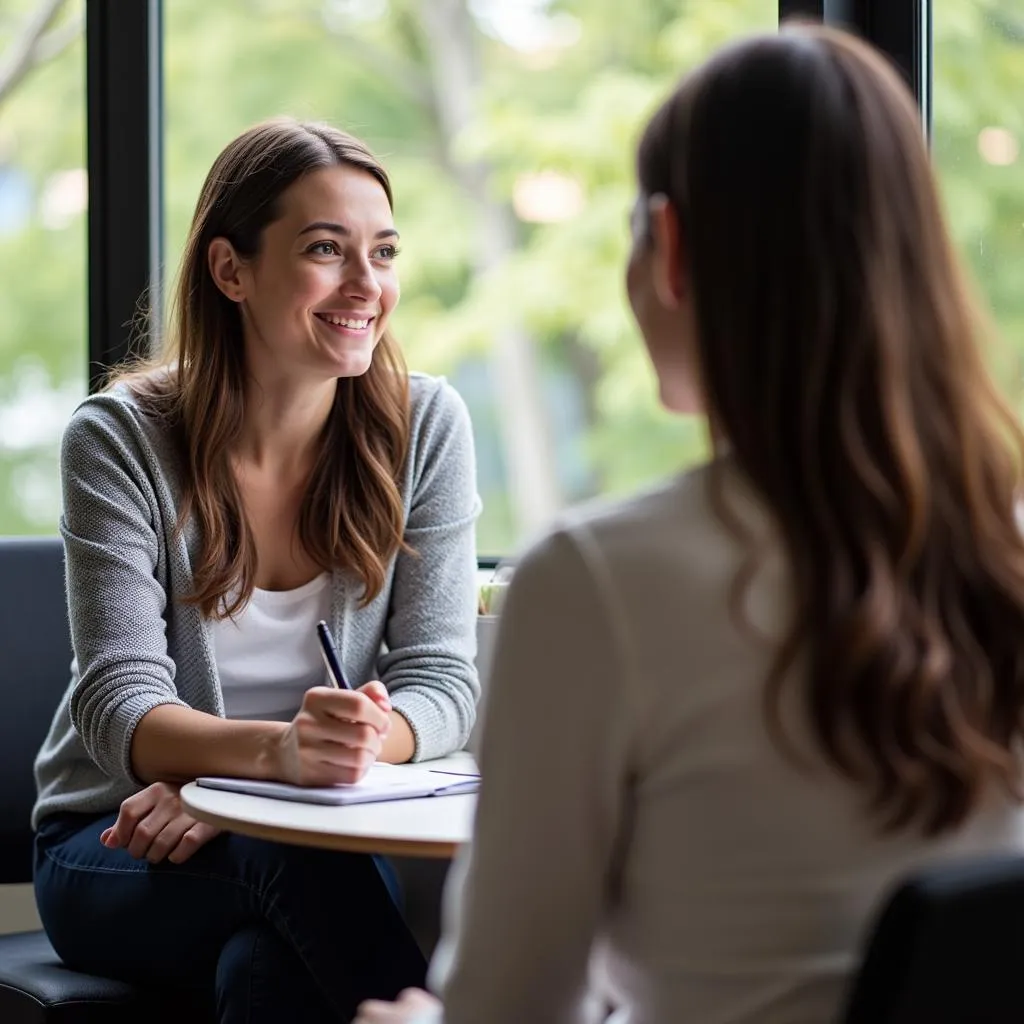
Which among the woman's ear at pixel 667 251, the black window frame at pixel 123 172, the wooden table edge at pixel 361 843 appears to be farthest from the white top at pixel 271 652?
the woman's ear at pixel 667 251

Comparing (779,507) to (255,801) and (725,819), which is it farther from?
(255,801)

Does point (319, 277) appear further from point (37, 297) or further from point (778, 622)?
point (37, 297)

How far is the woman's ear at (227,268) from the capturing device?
2098mm

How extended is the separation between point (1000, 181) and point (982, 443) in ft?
4.82

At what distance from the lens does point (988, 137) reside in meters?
2.28

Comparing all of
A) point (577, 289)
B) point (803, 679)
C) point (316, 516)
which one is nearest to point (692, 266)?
point (803, 679)

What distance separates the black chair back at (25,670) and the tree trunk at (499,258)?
4.49 meters

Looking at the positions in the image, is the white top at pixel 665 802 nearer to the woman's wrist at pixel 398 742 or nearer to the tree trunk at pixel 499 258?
the woman's wrist at pixel 398 742

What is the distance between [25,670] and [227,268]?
0.68 m

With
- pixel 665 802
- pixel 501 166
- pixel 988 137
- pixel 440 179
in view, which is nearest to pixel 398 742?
pixel 665 802

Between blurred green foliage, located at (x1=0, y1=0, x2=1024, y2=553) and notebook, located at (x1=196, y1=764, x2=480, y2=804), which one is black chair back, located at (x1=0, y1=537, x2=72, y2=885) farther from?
blurred green foliage, located at (x1=0, y1=0, x2=1024, y2=553)

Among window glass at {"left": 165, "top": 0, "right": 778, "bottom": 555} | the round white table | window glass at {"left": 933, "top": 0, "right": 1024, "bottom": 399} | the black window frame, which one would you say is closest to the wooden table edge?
the round white table

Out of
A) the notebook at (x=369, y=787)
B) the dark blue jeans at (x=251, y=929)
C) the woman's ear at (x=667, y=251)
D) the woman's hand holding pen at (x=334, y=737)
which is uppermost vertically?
the woman's ear at (x=667, y=251)

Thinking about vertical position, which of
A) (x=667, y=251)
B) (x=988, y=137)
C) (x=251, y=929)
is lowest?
(x=251, y=929)
